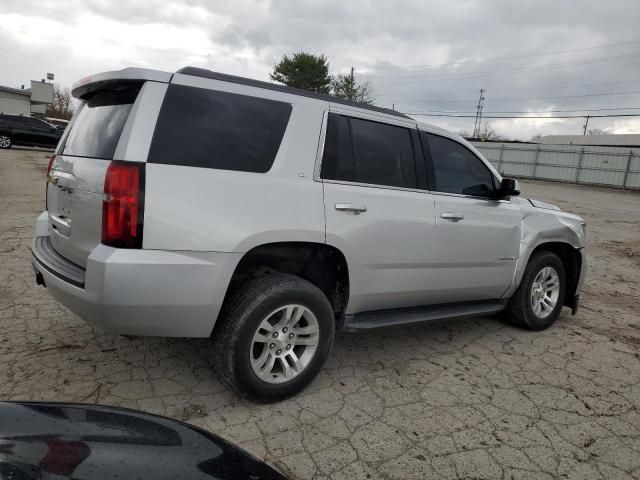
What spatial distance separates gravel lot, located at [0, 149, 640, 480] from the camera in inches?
101

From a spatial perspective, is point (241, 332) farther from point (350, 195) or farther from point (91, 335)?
point (91, 335)

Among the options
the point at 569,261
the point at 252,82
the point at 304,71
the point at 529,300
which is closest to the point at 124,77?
the point at 252,82

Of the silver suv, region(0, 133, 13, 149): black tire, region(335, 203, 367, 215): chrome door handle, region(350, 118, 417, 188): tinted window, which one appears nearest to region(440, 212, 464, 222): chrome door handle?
the silver suv

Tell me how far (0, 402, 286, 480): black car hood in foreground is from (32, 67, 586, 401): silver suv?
2.97 ft

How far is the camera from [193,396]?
9.89 ft

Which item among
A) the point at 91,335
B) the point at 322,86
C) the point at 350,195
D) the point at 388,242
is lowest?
the point at 91,335

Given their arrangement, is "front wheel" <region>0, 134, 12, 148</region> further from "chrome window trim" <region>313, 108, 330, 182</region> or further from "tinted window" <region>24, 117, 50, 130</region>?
"chrome window trim" <region>313, 108, 330, 182</region>

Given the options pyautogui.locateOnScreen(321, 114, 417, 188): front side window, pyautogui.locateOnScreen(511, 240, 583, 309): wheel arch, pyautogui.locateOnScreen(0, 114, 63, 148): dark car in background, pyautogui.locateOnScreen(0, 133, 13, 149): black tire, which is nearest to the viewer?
pyautogui.locateOnScreen(321, 114, 417, 188): front side window

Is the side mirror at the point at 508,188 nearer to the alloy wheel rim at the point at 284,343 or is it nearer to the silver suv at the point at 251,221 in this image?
the silver suv at the point at 251,221

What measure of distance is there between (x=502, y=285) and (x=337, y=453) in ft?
7.73

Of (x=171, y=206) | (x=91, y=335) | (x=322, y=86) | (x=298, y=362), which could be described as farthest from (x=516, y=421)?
(x=322, y=86)

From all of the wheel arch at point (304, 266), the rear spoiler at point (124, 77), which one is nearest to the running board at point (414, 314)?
the wheel arch at point (304, 266)

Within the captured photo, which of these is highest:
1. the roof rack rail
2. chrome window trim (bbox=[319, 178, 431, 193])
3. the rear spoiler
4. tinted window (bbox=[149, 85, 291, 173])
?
the roof rack rail

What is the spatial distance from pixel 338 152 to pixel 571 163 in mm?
32109
